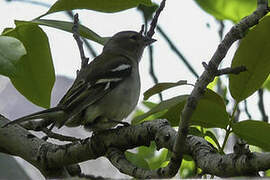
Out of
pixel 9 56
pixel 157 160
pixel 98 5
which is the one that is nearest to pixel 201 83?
pixel 9 56

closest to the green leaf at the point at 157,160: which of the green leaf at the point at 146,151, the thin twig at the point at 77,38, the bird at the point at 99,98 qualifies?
the green leaf at the point at 146,151

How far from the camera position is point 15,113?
438cm

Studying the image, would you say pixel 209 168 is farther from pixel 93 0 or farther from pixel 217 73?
pixel 93 0

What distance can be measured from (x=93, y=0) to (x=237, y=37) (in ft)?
2.96

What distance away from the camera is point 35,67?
2881mm

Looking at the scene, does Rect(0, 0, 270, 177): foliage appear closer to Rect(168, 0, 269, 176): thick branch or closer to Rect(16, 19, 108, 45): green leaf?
Rect(16, 19, 108, 45): green leaf

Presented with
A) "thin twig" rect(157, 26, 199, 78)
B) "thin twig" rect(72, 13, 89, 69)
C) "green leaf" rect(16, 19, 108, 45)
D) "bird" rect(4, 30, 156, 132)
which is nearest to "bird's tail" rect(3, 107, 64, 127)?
"bird" rect(4, 30, 156, 132)

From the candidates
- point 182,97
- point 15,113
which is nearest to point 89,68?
point 15,113

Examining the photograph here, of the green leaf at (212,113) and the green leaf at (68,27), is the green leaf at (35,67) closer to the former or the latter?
the green leaf at (68,27)

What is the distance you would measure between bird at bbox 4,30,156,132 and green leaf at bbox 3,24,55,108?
0.28 metres

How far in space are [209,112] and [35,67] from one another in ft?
3.33

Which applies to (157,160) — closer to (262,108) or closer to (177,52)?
(262,108)

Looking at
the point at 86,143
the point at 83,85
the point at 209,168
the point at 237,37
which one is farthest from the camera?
the point at 83,85

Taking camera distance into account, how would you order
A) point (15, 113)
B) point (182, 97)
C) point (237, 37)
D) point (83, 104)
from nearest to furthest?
point (237, 37)
point (182, 97)
point (83, 104)
point (15, 113)
